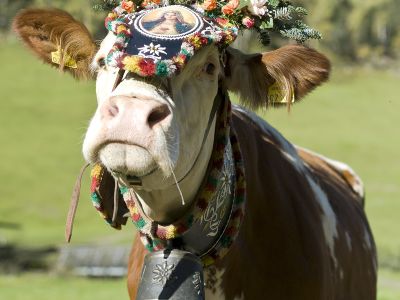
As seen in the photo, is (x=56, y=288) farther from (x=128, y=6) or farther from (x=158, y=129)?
(x=158, y=129)

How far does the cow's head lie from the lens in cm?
367

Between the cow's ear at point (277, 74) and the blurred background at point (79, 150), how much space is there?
0.16 m

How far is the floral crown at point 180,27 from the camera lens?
3.90 metres

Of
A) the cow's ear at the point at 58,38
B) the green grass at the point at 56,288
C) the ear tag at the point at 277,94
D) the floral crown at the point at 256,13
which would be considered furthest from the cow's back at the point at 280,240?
the green grass at the point at 56,288

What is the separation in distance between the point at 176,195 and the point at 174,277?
1.18 feet

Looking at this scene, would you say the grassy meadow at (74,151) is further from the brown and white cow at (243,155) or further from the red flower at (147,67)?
the red flower at (147,67)

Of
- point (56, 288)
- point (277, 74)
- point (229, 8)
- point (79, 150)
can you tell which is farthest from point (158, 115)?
point (79, 150)

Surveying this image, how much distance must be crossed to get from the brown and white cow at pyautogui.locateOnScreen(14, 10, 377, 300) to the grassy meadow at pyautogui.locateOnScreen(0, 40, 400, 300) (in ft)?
25.0

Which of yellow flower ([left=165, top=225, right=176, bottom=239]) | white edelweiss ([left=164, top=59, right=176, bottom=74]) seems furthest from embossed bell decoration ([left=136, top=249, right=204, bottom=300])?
white edelweiss ([left=164, top=59, right=176, bottom=74])

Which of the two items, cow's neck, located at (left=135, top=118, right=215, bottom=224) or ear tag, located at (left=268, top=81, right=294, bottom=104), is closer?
cow's neck, located at (left=135, top=118, right=215, bottom=224)

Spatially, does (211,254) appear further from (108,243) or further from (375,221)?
(375,221)

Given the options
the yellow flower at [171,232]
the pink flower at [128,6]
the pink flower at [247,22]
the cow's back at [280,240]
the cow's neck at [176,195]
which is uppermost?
the pink flower at [128,6]

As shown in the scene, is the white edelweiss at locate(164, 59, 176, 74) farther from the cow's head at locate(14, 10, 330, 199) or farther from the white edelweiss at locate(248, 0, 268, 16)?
the white edelweiss at locate(248, 0, 268, 16)

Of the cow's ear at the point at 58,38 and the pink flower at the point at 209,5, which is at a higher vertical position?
the pink flower at the point at 209,5
